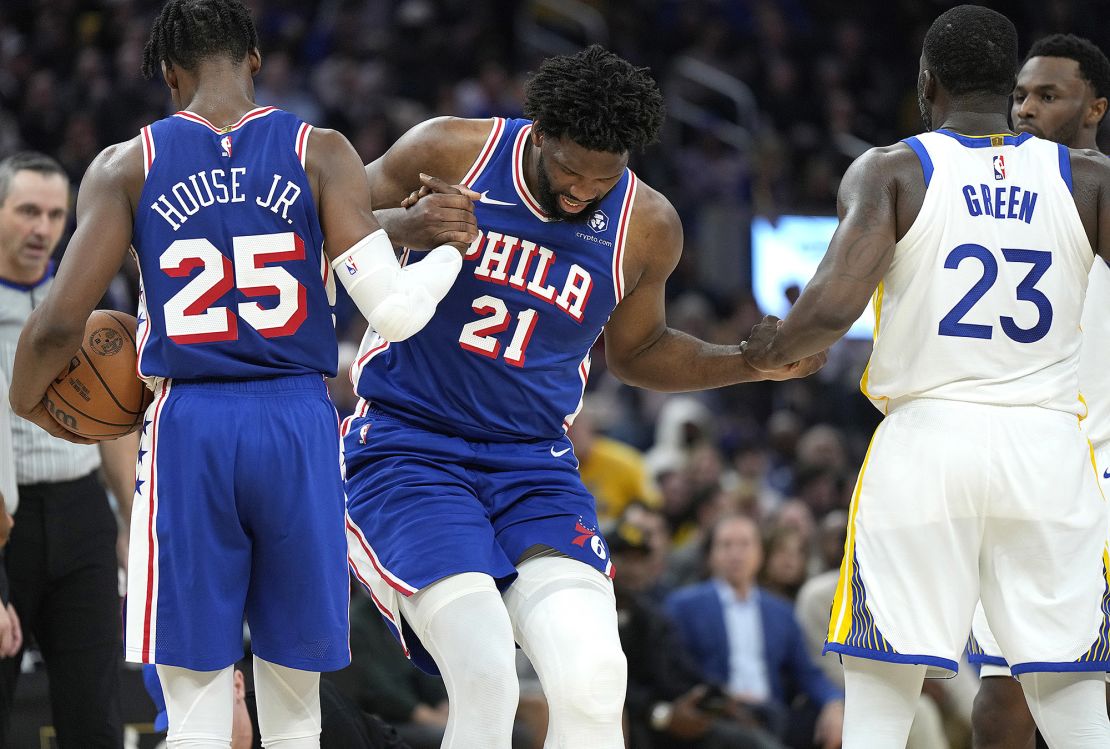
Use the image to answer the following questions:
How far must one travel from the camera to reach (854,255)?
388cm

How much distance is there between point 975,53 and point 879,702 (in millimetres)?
1879

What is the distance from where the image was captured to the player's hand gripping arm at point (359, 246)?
3725mm

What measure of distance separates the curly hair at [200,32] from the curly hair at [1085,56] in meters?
2.73

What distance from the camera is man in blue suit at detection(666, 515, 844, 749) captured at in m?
7.87

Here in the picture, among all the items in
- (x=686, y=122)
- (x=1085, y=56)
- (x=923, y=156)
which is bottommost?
(x=923, y=156)

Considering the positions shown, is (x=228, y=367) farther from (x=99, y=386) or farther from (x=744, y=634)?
(x=744, y=634)

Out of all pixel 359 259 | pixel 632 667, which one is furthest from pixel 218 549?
pixel 632 667

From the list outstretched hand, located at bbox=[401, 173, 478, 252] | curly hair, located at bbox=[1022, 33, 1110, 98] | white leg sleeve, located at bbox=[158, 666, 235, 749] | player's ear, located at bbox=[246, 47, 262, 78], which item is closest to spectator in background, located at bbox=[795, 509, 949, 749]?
curly hair, located at bbox=[1022, 33, 1110, 98]

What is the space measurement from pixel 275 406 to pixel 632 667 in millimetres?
3969

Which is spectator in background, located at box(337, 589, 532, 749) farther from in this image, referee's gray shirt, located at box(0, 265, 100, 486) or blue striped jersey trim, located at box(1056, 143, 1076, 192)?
blue striped jersey trim, located at box(1056, 143, 1076, 192)

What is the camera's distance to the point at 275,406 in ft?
12.0

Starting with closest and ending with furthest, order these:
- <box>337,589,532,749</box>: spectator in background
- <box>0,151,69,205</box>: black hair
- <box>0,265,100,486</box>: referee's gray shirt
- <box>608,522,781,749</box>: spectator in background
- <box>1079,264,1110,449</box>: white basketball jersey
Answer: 1. <box>1079,264,1110,449</box>: white basketball jersey
2. <box>0,265,100,486</box>: referee's gray shirt
3. <box>0,151,69,205</box>: black hair
4. <box>337,589,532,749</box>: spectator in background
5. <box>608,522,781,749</box>: spectator in background

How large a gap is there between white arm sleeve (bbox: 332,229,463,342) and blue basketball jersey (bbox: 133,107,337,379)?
0.37ft

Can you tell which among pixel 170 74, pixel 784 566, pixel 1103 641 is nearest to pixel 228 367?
pixel 170 74
